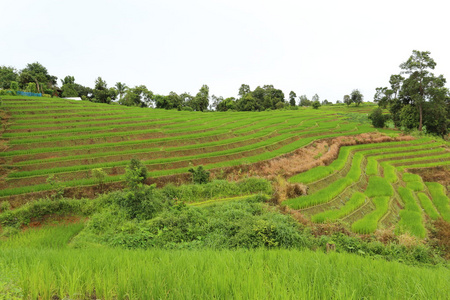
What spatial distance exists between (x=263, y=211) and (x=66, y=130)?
2355 cm

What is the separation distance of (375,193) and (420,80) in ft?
88.4

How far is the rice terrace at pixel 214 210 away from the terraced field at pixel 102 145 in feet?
0.42

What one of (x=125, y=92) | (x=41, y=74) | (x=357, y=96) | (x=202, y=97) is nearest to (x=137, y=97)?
(x=125, y=92)

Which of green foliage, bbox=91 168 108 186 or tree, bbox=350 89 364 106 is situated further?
tree, bbox=350 89 364 106

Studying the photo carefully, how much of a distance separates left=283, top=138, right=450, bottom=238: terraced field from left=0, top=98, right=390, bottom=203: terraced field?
19.0ft

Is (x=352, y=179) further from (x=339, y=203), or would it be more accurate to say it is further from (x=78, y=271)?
(x=78, y=271)

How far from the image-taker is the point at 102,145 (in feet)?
65.8

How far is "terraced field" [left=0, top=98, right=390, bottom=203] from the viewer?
14797mm

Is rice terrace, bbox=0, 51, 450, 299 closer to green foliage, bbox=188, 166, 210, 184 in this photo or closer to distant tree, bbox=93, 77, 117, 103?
green foliage, bbox=188, 166, 210, 184

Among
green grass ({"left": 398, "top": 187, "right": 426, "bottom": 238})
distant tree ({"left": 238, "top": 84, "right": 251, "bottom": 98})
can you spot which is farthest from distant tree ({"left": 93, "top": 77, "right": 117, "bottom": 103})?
green grass ({"left": 398, "top": 187, "right": 426, "bottom": 238})

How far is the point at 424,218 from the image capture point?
11359 mm

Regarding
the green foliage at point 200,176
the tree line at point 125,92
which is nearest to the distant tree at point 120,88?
the tree line at point 125,92

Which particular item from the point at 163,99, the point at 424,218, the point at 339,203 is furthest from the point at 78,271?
the point at 163,99

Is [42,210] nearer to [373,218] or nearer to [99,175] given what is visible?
[99,175]
